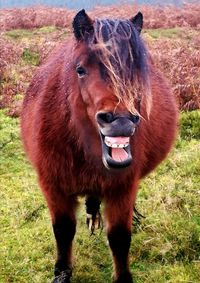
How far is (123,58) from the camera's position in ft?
8.20

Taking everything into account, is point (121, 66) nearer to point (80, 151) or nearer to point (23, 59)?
point (80, 151)

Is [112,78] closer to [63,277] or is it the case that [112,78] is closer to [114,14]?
[63,277]

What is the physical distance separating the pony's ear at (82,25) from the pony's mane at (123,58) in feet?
0.21

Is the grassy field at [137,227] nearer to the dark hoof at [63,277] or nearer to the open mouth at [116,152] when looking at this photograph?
the dark hoof at [63,277]

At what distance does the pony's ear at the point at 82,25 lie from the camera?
8.79ft

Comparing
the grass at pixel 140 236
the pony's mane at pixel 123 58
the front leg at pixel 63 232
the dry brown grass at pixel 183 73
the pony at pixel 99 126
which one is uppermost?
the pony's mane at pixel 123 58

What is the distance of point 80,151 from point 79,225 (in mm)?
1767

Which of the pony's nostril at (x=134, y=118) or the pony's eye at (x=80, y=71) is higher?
the pony's eye at (x=80, y=71)

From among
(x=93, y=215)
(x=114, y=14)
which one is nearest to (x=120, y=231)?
(x=93, y=215)

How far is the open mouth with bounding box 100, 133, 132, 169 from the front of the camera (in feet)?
7.84

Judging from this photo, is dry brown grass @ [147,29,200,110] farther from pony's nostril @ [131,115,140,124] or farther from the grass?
pony's nostril @ [131,115,140,124]

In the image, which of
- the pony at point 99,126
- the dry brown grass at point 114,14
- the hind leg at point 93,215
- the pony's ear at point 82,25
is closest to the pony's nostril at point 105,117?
the pony at point 99,126

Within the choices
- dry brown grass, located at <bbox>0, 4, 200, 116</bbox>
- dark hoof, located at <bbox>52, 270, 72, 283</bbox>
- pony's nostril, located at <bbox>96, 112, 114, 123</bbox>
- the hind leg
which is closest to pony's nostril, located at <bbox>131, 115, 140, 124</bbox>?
pony's nostril, located at <bbox>96, 112, 114, 123</bbox>

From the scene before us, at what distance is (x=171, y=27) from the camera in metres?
16.0
